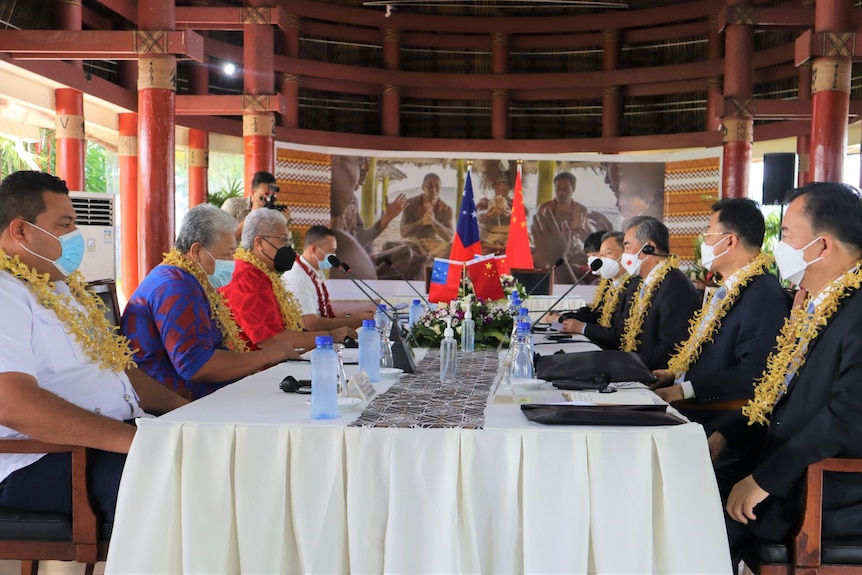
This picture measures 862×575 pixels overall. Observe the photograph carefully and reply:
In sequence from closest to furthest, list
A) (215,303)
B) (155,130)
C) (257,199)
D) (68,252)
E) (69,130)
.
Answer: (68,252), (215,303), (257,199), (155,130), (69,130)

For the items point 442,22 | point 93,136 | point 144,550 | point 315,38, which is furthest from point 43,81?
point 144,550

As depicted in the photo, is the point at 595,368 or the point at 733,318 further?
the point at 733,318

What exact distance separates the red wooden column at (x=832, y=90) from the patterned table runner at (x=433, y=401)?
6024mm

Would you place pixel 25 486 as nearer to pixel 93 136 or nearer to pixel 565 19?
pixel 93 136

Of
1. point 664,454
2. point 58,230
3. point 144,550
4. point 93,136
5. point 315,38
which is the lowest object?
point 144,550

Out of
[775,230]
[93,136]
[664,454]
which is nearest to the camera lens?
[664,454]

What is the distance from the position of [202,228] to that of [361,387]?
1141 millimetres

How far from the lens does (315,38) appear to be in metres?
13.9

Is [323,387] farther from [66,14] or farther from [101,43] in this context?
[66,14]

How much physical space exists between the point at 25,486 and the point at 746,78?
10.4 metres

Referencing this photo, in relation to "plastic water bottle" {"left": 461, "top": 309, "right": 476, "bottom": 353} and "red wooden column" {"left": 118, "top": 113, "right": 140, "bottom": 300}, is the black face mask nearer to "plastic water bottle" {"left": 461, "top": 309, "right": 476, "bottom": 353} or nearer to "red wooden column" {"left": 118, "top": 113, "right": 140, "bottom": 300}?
"plastic water bottle" {"left": 461, "top": 309, "right": 476, "bottom": 353}

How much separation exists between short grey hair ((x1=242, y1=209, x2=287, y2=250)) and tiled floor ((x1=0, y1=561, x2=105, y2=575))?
5.11 ft

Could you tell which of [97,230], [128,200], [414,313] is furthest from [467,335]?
[128,200]

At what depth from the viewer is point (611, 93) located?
13844 mm
